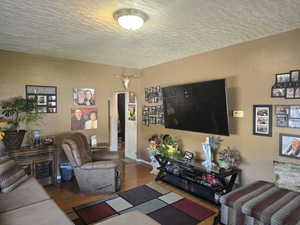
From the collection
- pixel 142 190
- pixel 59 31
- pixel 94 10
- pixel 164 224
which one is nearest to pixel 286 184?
pixel 164 224

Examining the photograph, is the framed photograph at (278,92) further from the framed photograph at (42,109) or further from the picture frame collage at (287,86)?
the framed photograph at (42,109)

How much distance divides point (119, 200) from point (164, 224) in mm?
884

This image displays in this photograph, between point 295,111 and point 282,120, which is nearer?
point 295,111

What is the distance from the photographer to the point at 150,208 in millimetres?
2803

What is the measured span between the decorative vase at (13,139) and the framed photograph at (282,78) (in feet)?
13.5

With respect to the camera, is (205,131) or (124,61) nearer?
(205,131)

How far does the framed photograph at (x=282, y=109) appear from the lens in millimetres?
2555

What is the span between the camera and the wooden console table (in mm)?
3219

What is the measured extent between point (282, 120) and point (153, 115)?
8.82 feet

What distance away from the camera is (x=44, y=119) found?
381cm

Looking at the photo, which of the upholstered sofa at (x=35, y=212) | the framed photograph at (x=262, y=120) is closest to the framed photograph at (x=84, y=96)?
the upholstered sofa at (x=35, y=212)

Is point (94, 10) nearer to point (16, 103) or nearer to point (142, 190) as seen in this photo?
point (16, 103)

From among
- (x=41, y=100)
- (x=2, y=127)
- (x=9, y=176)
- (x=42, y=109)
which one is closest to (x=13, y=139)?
(x=2, y=127)

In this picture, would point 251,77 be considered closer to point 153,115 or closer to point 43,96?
point 153,115
